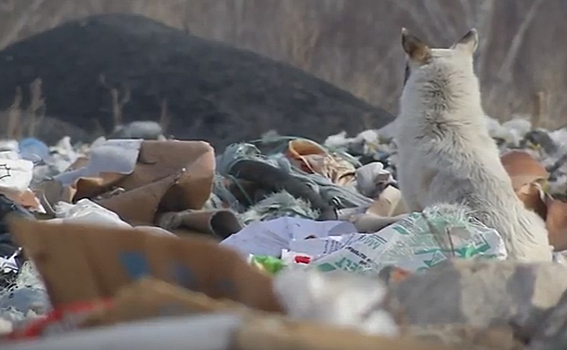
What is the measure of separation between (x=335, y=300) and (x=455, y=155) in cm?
338

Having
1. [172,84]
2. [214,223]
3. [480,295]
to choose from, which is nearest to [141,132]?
[172,84]

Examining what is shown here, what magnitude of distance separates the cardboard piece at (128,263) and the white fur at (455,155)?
9.04ft

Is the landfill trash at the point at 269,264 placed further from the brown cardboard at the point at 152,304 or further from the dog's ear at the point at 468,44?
the dog's ear at the point at 468,44

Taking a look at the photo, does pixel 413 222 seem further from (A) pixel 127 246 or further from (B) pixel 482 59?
(B) pixel 482 59

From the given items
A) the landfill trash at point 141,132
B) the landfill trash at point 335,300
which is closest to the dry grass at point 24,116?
the landfill trash at point 141,132

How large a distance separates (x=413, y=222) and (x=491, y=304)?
4.30ft

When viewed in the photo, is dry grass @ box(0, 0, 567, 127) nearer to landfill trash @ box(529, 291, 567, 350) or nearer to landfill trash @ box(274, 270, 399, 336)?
landfill trash @ box(529, 291, 567, 350)

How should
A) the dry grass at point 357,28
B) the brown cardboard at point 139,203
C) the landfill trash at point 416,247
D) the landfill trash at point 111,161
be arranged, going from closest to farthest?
1. the landfill trash at point 416,247
2. the brown cardboard at point 139,203
3. the landfill trash at point 111,161
4. the dry grass at point 357,28

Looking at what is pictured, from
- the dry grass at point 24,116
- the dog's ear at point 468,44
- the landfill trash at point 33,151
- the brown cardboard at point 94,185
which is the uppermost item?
the dog's ear at point 468,44

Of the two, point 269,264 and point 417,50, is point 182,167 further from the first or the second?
point 269,264

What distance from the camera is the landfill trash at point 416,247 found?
116 inches

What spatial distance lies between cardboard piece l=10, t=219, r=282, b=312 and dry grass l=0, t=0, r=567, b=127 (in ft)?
40.1

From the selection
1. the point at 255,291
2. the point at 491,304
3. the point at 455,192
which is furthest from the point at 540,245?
the point at 255,291

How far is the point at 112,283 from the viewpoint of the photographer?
1593 mm
